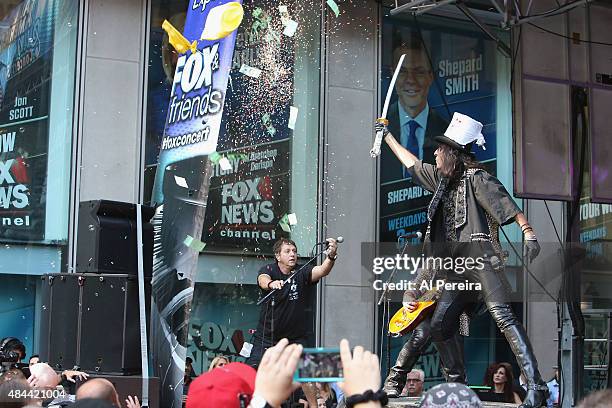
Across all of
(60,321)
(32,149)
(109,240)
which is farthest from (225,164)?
(60,321)

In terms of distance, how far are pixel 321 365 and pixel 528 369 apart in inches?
155

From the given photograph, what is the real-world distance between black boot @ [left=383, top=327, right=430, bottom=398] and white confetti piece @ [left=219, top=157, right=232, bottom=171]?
4463 millimetres

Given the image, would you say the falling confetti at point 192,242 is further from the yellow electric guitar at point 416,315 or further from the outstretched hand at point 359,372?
the outstretched hand at point 359,372

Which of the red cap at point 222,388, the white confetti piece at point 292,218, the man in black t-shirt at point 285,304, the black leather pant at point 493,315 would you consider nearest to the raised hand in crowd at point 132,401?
the man in black t-shirt at point 285,304

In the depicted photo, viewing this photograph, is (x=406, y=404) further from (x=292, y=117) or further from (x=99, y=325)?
(x=292, y=117)

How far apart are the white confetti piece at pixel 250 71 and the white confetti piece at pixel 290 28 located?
1.83ft

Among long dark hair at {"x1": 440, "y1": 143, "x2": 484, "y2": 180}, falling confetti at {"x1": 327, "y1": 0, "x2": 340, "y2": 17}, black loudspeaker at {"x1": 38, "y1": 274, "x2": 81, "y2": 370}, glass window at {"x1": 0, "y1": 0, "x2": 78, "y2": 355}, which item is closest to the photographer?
long dark hair at {"x1": 440, "y1": 143, "x2": 484, "y2": 180}

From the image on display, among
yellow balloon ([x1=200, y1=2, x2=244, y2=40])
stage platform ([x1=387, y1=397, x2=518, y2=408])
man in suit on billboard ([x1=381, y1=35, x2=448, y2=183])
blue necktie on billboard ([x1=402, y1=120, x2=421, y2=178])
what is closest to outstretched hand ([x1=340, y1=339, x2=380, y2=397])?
stage platform ([x1=387, y1=397, x2=518, y2=408])

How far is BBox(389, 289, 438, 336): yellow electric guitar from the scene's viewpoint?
279 inches

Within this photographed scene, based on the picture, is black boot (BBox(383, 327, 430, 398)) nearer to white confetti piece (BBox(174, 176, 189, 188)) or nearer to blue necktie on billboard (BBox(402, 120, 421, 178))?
white confetti piece (BBox(174, 176, 189, 188))

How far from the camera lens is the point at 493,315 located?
672 centimetres

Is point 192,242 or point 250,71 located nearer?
point 192,242

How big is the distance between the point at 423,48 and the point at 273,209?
2.76 meters

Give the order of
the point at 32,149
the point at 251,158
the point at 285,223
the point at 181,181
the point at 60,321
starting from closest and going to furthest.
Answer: the point at 60,321 → the point at 181,181 → the point at 32,149 → the point at 251,158 → the point at 285,223
